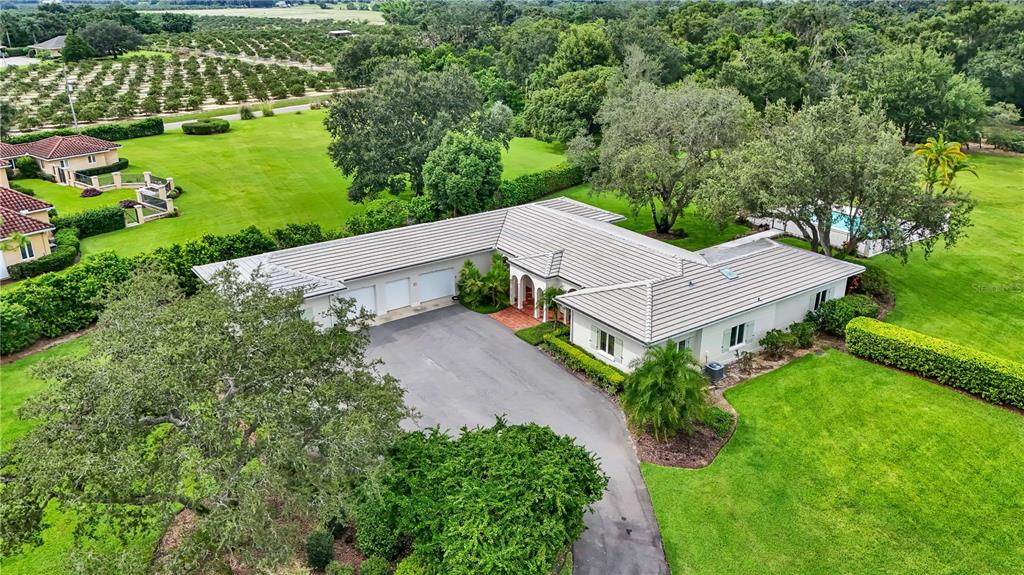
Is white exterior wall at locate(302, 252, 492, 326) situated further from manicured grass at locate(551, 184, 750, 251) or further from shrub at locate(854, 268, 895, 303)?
shrub at locate(854, 268, 895, 303)

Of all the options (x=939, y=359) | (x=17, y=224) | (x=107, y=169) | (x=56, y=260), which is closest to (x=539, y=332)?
(x=939, y=359)

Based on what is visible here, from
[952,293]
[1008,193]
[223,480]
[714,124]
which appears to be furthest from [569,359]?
[1008,193]

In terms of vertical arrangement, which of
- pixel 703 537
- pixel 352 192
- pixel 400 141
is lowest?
pixel 703 537

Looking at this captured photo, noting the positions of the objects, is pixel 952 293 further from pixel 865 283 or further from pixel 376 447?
pixel 376 447

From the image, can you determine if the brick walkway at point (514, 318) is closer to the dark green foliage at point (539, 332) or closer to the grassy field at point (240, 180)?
the dark green foliage at point (539, 332)

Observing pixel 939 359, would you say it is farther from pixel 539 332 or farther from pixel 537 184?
pixel 537 184

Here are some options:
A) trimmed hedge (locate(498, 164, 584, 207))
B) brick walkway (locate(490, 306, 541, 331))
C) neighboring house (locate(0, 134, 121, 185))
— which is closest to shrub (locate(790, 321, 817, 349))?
brick walkway (locate(490, 306, 541, 331))

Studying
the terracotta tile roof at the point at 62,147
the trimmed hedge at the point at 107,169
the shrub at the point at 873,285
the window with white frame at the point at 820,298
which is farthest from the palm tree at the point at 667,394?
the terracotta tile roof at the point at 62,147
